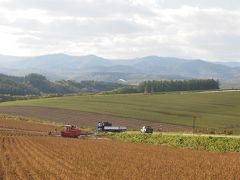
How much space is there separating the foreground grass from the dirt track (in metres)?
28.9

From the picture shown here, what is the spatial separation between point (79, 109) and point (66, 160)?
92.6m

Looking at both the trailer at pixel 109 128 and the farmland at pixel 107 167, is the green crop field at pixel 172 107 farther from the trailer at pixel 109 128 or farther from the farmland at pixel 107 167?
the farmland at pixel 107 167

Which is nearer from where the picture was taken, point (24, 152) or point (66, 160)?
point (66, 160)

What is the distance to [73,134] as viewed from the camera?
241 feet

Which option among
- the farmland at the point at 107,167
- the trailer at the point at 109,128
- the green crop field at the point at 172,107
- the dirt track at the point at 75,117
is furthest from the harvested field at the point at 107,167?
the green crop field at the point at 172,107

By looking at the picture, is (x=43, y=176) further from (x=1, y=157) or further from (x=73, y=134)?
(x=73, y=134)

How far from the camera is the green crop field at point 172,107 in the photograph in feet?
356

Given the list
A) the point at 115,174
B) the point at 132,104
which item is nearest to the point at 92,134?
the point at 115,174

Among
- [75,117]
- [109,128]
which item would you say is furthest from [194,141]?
[75,117]

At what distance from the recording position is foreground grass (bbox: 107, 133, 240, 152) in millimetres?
47656

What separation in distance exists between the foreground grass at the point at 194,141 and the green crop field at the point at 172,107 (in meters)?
34.4

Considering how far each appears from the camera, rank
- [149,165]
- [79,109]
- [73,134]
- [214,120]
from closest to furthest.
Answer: [149,165] < [73,134] < [214,120] < [79,109]

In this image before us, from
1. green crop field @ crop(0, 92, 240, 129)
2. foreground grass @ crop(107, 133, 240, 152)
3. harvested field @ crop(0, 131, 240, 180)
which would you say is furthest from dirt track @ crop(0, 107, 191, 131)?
harvested field @ crop(0, 131, 240, 180)

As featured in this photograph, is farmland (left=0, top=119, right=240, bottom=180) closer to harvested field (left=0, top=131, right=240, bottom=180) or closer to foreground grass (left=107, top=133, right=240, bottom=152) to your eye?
harvested field (left=0, top=131, right=240, bottom=180)
